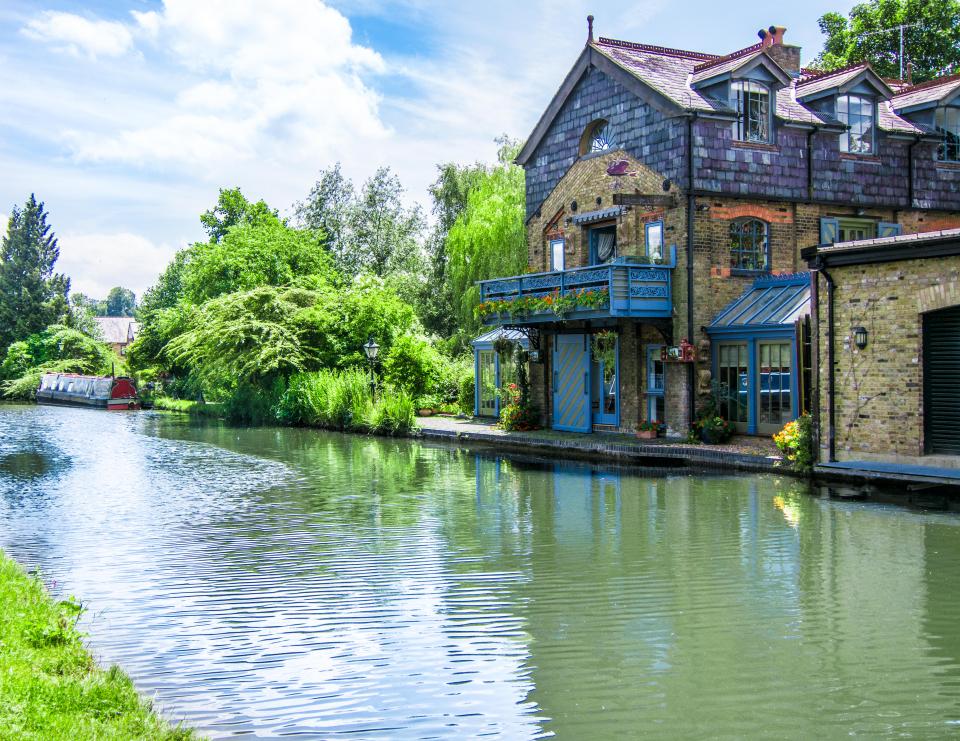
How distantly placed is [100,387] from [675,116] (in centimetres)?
3673

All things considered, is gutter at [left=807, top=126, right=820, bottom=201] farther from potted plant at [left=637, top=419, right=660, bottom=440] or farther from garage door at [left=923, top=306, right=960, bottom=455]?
garage door at [left=923, top=306, right=960, bottom=455]

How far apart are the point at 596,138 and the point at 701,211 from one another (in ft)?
13.6

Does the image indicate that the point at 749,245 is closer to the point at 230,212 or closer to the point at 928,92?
the point at 928,92

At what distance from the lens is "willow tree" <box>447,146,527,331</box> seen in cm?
3369

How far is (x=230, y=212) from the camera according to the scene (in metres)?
50.7

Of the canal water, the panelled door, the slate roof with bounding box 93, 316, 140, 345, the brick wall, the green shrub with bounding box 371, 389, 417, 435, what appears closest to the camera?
the canal water

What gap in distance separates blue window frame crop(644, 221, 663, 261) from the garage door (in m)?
7.89

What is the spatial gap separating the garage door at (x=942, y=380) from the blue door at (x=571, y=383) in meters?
9.98

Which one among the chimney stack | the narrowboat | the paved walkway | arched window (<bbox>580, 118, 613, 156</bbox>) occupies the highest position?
the chimney stack

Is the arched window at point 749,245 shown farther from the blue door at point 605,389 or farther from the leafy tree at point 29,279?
the leafy tree at point 29,279

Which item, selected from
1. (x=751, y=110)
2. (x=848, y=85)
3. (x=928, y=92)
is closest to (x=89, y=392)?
(x=751, y=110)

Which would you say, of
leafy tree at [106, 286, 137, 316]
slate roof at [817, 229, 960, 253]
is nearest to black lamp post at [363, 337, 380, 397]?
slate roof at [817, 229, 960, 253]

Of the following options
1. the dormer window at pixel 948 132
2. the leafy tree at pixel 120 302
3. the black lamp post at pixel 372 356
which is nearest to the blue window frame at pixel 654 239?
the dormer window at pixel 948 132

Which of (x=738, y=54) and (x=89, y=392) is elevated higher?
(x=738, y=54)
